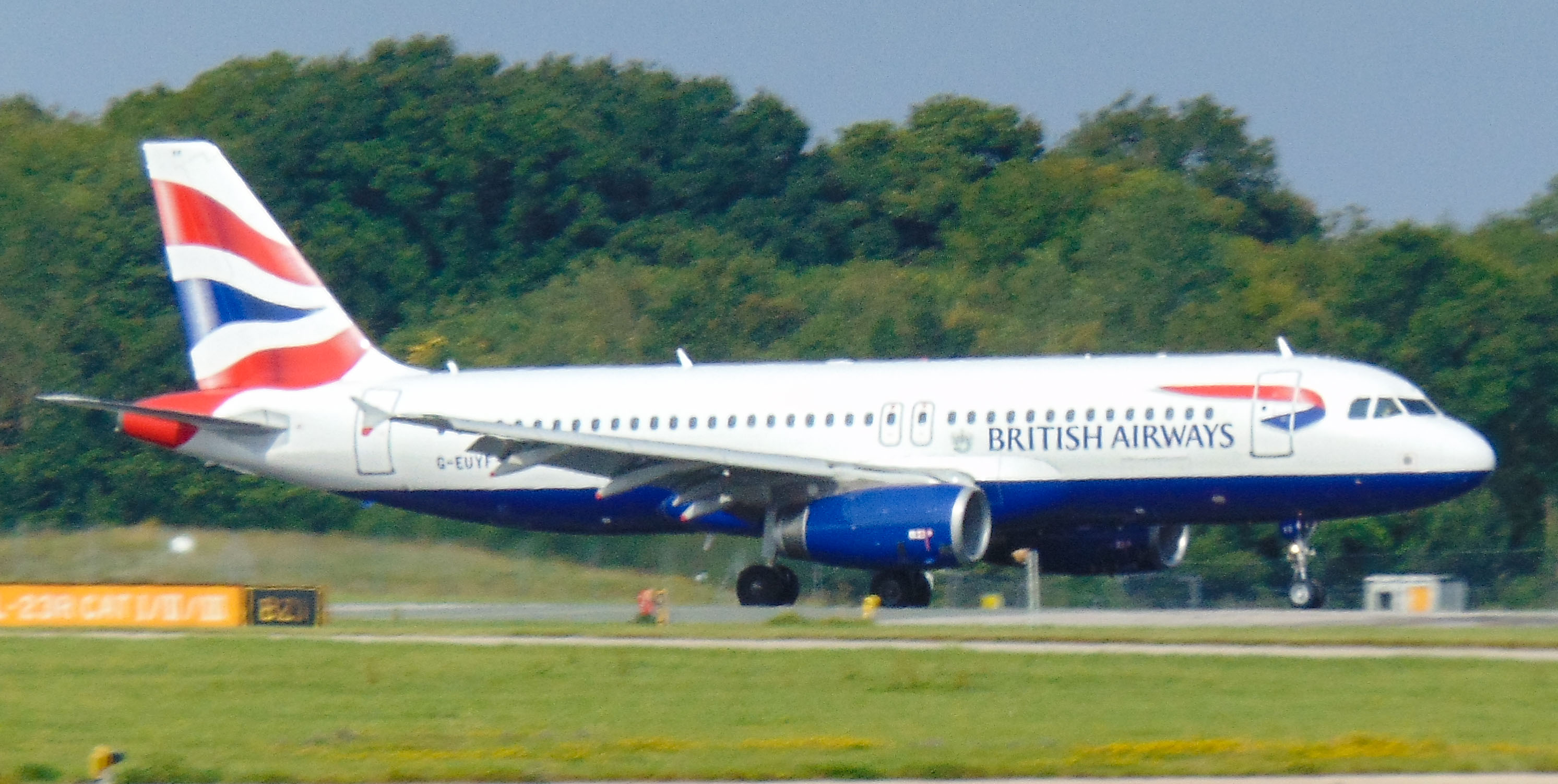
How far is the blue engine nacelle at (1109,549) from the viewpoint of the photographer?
1380 inches

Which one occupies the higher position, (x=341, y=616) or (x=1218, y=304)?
(x=1218, y=304)

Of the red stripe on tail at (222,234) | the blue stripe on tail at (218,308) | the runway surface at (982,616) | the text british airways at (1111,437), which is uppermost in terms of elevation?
the red stripe on tail at (222,234)

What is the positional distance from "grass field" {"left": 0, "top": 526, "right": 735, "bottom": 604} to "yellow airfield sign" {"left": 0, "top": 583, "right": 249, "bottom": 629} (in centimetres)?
475

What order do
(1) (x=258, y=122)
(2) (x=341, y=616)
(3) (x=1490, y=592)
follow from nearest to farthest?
(2) (x=341, y=616) → (3) (x=1490, y=592) → (1) (x=258, y=122)

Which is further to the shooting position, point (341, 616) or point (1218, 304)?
point (1218, 304)

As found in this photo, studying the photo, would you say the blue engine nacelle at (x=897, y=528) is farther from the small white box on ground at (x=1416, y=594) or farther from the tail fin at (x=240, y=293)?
the tail fin at (x=240, y=293)

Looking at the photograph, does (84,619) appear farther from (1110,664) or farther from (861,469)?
(1110,664)

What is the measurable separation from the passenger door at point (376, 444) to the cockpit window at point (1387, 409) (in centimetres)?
1496

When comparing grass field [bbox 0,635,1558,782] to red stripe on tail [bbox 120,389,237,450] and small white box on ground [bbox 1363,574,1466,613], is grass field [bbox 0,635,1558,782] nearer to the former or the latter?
red stripe on tail [bbox 120,389,237,450]

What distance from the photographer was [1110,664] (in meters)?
22.5

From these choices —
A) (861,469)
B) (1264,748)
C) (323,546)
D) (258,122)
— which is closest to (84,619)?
(323,546)

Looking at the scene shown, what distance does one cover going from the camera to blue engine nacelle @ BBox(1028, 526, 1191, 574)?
115 feet

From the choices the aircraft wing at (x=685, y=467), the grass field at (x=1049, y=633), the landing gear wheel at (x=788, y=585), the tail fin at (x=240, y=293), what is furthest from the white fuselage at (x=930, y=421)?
the grass field at (x=1049, y=633)

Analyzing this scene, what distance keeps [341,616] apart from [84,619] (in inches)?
153
